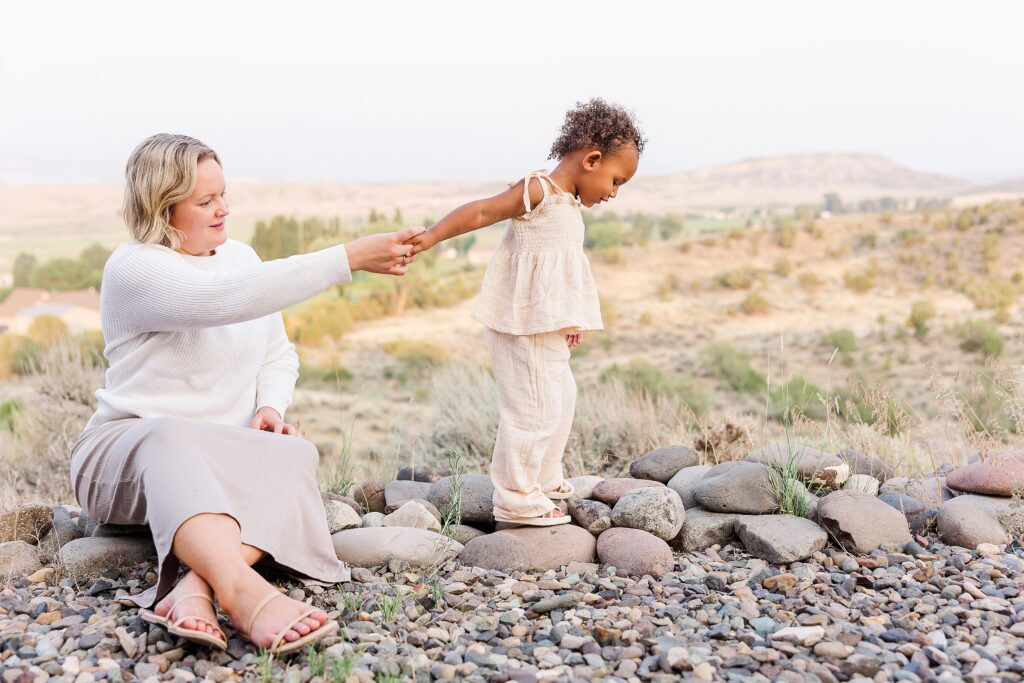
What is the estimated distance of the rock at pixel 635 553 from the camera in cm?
399

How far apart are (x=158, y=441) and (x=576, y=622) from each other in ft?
5.43

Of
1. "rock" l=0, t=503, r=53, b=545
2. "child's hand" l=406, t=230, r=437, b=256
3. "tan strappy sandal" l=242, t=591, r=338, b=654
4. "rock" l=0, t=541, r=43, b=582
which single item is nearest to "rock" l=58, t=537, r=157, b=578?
"rock" l=0, t=541, r=43, b=582

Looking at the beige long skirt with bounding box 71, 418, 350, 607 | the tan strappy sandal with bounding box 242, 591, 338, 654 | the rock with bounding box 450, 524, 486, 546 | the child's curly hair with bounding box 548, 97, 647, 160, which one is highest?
the child's curly hair with bounding box 548, 97, 647, 160

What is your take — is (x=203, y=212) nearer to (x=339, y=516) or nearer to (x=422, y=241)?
(x=422, y=241)

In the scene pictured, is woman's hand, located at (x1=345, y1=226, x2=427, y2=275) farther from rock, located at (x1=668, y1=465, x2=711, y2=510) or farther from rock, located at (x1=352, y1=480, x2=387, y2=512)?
rock, located at (x1=668, y1=465, x2=711, y2=510)

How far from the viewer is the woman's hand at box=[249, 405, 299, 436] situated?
4023 millimetres

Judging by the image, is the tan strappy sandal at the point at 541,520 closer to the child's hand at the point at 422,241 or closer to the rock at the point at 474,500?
the rock at the point at 474,500

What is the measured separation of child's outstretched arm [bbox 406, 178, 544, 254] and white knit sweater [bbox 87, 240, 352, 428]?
1.70 ft

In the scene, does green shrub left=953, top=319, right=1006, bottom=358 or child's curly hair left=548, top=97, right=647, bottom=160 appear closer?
child's curly hair left=548, top=97, right=647, bottom=160

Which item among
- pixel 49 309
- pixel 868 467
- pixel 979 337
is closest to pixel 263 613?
pixel 868 467

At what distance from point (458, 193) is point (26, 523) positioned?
232 ft

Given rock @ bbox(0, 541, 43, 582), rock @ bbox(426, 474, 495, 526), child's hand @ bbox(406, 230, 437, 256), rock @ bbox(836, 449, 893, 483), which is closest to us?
child's hand @ bbox(406, 230, 437, 256)

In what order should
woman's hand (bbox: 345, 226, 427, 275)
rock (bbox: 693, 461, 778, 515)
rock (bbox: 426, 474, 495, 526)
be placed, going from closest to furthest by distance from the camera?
woman's hand (bbox: 345, 226, 427, 275)
rock (bbox: 693, 461, 778, 515)
rock (bbox: 426, 474, 495, 526)

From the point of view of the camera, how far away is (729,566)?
13.2 ft
